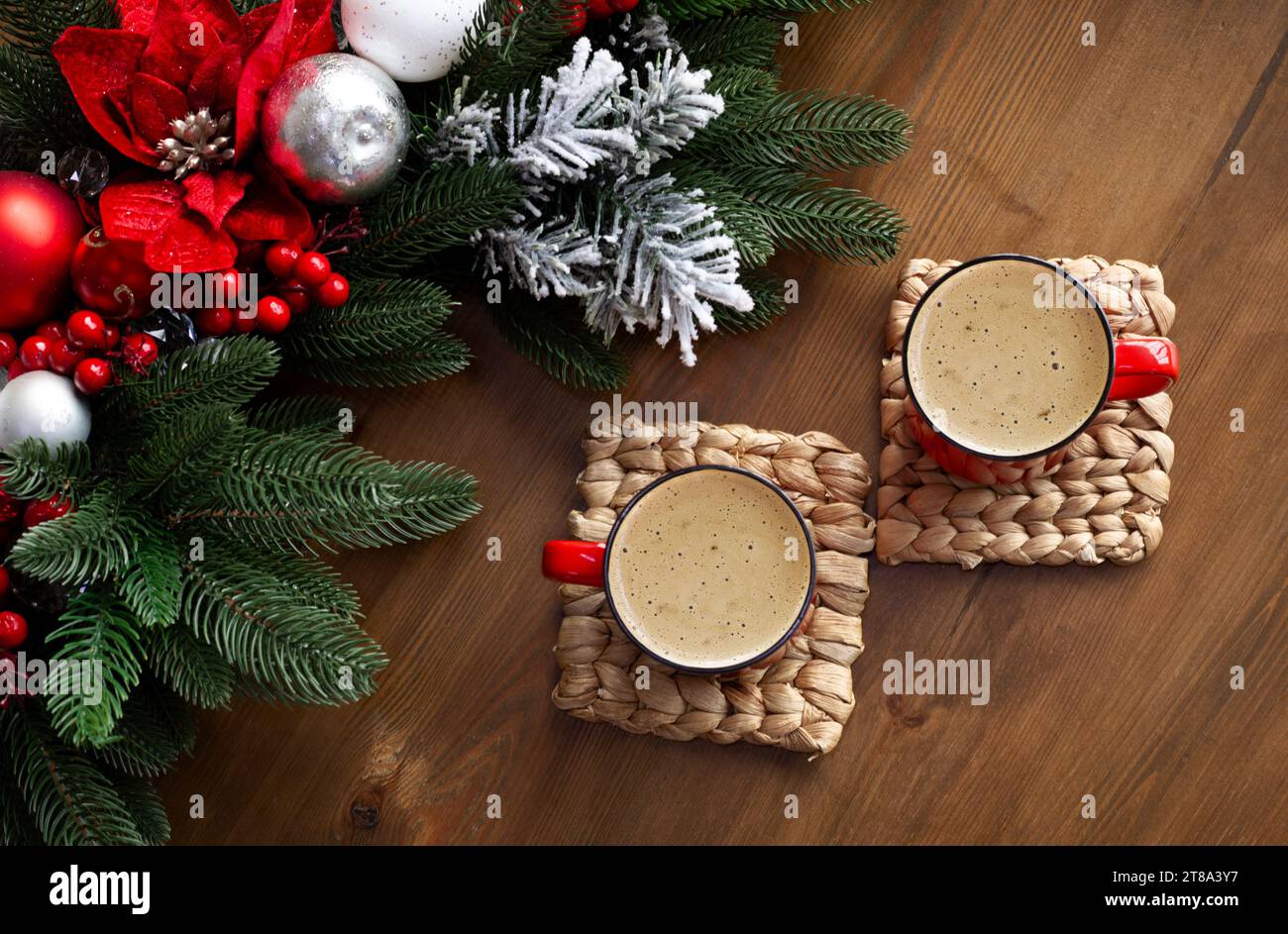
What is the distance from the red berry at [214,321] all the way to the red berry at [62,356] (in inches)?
3.2

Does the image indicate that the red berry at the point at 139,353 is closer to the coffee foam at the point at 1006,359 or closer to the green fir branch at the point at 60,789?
the green fir branch at the point at 60,789

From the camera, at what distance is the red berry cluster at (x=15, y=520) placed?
717mm

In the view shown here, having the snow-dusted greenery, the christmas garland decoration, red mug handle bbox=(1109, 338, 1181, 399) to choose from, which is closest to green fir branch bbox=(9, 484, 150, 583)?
the christmas garland decoration

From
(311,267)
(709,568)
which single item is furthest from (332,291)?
(709,568)

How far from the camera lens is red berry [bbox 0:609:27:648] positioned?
723mm

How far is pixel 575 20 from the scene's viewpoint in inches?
30.0

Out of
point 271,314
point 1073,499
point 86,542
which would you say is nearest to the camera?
point 86,542

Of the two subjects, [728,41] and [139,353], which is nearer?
[139,353]

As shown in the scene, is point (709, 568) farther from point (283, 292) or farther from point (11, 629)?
point (11, 629)

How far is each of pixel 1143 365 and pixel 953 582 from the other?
0.75 ft

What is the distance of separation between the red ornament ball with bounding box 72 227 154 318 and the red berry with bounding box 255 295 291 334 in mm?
76

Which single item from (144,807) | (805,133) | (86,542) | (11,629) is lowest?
(144,807)

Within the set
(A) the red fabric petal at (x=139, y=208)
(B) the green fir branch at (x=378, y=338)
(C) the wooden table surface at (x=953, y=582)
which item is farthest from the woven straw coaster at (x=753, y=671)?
(A) the red fabric petal at (x=139, y=208)

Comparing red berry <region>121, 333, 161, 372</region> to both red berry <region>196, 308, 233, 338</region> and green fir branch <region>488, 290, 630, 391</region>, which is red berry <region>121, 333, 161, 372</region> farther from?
green fir branch <region>488, 290, 630, 391</region>
